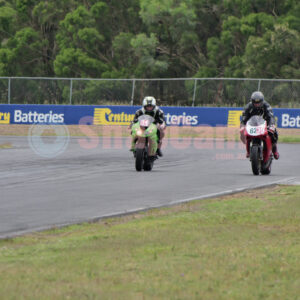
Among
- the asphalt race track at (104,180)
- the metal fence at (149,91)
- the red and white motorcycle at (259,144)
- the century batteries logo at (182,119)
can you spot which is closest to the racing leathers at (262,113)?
the red and white motorcycle at (259,144)

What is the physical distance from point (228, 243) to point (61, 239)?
5.58 feet

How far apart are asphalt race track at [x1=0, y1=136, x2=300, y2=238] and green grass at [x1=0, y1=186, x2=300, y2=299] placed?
2.86 feet

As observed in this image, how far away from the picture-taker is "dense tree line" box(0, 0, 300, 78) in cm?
4672

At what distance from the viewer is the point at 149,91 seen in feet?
125

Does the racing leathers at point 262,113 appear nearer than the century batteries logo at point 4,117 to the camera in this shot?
Yes

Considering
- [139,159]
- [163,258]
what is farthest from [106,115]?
[163,258]

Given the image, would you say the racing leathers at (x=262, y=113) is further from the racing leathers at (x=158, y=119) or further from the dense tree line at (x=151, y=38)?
the dense tree line at (x=151, y=38)

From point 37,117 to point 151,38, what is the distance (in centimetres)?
1786

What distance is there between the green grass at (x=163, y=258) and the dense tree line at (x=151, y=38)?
3741 centimetres

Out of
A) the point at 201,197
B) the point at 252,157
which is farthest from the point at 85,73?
the point at 201,197

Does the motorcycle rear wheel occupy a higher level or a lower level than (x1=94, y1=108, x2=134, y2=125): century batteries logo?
lower

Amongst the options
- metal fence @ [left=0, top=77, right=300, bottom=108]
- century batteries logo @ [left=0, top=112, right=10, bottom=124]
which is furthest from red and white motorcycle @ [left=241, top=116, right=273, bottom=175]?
century batteries logo @ [left=0, top=112, right=10, bottom=124]

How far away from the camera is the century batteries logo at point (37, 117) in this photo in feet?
116

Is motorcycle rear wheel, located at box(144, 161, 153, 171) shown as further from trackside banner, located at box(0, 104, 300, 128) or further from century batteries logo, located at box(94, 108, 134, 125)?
century batteries logo, located at box(94, 108, 134, 125)
